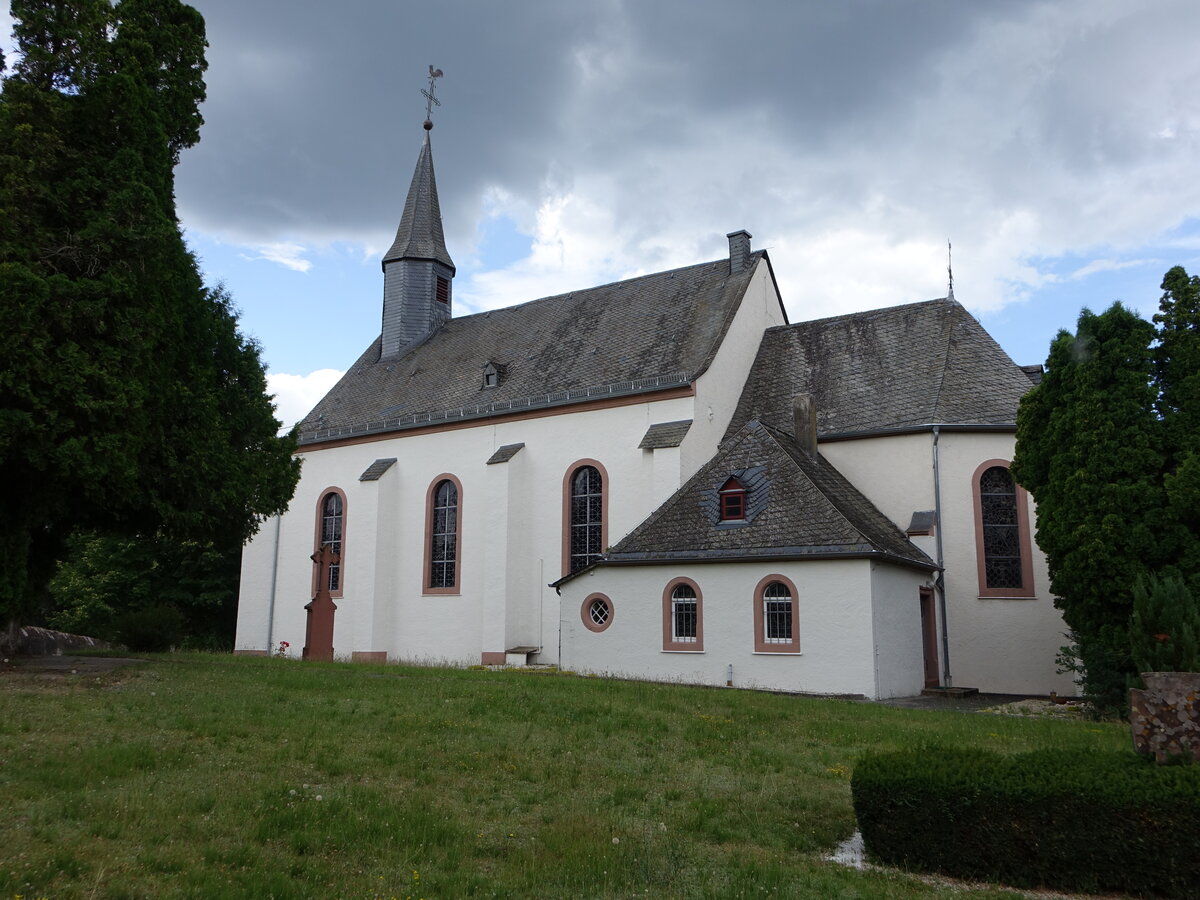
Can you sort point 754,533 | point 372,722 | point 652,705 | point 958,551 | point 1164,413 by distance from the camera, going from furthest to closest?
point 958,551 → point 754,533 → point 1164,413 → point 652,705 → point 372,722

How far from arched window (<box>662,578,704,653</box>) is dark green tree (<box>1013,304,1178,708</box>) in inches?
252

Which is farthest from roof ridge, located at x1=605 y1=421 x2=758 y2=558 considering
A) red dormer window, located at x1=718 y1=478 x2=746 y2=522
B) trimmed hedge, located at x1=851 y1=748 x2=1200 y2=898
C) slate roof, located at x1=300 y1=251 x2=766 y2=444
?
trimmed hedge, located at x1=851 y1=748 x2=1200 y2=898

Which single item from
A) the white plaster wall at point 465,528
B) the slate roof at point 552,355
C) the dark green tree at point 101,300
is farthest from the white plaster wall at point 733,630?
the dark green tree at point 101,300

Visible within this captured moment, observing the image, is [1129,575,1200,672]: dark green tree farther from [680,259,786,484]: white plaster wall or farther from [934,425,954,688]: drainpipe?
[680,259,786,484]: white plaster wall

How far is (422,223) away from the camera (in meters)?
33.2

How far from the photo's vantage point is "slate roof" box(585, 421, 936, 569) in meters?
17.5

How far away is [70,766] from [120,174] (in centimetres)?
930

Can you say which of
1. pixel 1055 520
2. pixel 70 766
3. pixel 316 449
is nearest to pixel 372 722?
pixel 70 766

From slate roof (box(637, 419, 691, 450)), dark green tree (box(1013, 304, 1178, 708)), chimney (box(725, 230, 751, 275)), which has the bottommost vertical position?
dark green tree (box(1013, 304, 1178, 708))

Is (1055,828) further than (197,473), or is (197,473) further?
(197,473)

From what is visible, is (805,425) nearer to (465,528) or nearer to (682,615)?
(682,615)

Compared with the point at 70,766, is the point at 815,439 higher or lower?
higher

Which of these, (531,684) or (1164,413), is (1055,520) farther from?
(531,684)

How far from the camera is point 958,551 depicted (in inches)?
795
